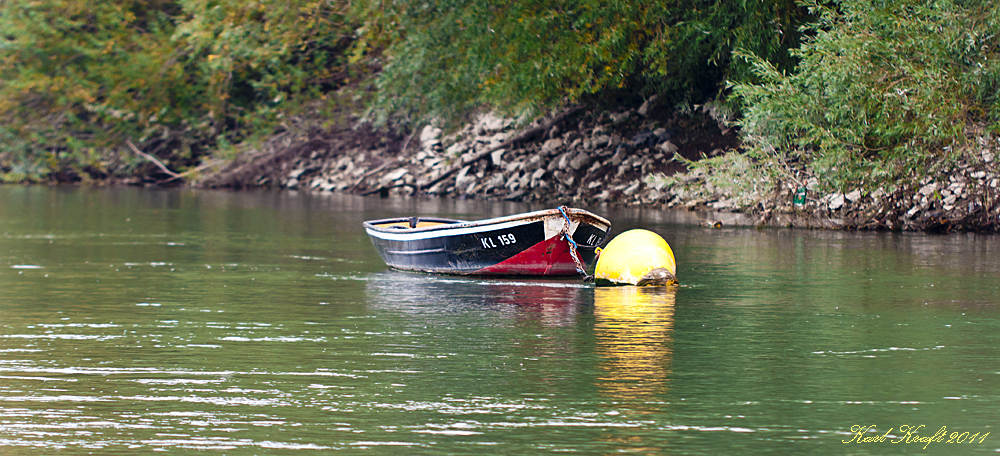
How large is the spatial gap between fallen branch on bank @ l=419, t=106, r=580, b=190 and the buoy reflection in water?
1071 inches

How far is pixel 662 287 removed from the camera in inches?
636

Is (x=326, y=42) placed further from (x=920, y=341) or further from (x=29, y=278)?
(x=920, y=341)

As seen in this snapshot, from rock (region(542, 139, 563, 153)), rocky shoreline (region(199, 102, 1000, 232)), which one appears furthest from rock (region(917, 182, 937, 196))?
rock (region(542, 139, 563, 153))

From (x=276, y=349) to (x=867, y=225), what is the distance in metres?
20.3

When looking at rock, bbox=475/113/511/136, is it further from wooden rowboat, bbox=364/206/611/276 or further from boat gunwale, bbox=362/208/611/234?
wooden rowboat, bbox=364/206/611/276

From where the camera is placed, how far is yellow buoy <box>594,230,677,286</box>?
634 inches

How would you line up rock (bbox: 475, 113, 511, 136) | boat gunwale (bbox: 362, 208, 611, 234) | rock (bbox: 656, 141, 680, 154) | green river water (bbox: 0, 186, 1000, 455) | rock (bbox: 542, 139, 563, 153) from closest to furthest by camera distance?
green river water (bbox: 0, 186, 1000, 455) → boat gunwale (bbox: 362, 208, 611, 234) → rock (bbox: 656, 141, 680, 154) → rock (bbox: 542, 139, 563, 153) → rock (bbox: 475, 113, 511, 136)

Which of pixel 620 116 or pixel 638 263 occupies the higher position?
pixel 620 116

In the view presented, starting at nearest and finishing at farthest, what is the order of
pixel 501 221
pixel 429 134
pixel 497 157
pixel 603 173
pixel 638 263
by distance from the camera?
pixel 638 263 < pixel 501 221 < pixel 603 173 < pixel 497 157 < pixel 429 134

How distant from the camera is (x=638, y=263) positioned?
16141mm

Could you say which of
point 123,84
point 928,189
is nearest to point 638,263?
point 928,189

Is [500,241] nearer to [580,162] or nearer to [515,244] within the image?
[515,244]

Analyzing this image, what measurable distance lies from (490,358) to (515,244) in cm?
681

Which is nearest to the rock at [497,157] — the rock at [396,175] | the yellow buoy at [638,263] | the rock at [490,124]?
the rock at [490,124]
